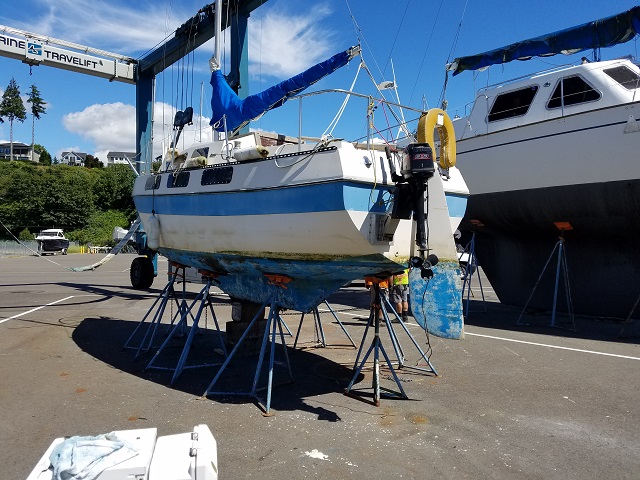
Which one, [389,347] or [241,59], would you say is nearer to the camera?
[389,347]

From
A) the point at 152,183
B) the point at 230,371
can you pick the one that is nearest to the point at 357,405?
the point at 230,371

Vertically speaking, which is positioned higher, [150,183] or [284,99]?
[284,99]

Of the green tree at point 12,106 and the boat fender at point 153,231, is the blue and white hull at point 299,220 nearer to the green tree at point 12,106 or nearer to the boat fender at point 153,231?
the boat fender at point 153,231

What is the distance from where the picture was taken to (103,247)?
42188 mm

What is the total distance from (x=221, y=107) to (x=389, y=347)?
4.74 meters

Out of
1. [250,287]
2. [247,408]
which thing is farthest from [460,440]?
[250,287]

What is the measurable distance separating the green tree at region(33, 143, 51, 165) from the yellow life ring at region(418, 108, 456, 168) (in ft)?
266

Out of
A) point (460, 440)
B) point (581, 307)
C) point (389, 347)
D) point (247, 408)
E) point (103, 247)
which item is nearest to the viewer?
point (460, 440)

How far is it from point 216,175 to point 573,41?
9.87 m

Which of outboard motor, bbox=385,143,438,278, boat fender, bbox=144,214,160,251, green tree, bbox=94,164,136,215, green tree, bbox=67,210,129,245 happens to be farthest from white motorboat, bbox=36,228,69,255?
outboard motor, bbox=385,143,438,278

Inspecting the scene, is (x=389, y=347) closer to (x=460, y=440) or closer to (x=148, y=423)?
(x=460, y=440)

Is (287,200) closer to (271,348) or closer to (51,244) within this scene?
(271,348)

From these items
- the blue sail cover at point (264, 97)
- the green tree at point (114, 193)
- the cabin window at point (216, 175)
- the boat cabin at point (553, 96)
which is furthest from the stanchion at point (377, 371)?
the green tree at point (114, 193)

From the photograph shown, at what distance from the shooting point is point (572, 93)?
10.5m
